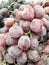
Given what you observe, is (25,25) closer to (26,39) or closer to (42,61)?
(26,39)

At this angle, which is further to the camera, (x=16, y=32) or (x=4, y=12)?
(x=4, y=12)

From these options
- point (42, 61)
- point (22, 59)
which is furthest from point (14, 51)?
point (42, 61)

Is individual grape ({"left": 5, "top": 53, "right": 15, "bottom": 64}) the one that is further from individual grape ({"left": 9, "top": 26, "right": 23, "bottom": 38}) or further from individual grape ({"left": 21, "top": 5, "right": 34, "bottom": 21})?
individual grape ({"left": 21, "top": 5, "right": 34, "bottom": 21})

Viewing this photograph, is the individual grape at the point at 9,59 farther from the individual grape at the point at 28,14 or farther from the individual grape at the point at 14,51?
the individual grape at the point at 28,14

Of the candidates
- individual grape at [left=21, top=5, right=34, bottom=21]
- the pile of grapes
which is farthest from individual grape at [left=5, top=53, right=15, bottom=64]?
individual grape at [left=21, top=5, right=34, bottom=21]

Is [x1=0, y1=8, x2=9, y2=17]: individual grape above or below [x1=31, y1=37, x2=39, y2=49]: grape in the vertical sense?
above

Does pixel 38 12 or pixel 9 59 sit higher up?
pixel 38 12
